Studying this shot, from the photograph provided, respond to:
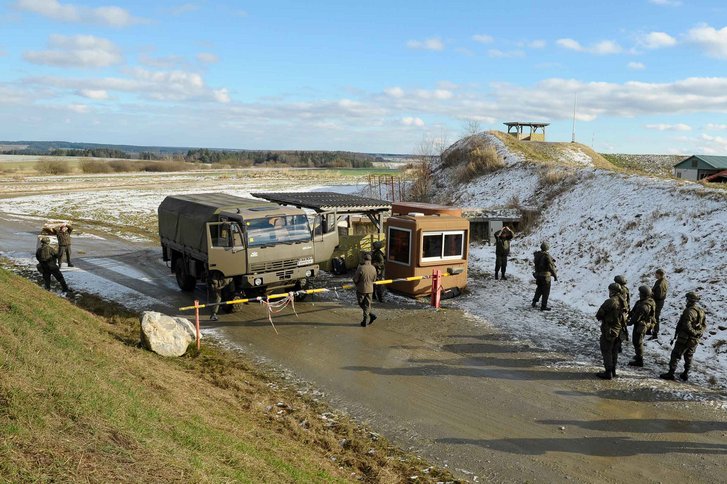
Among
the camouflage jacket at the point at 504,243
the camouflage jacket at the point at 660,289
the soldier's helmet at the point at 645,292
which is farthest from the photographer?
the camouflage jacket at the point at 504,243

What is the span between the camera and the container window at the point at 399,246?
1522 cm

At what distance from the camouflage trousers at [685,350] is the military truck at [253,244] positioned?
861cm

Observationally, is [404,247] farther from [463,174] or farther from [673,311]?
[463,174]

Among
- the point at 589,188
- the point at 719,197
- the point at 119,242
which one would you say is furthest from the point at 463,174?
the point at 119,242

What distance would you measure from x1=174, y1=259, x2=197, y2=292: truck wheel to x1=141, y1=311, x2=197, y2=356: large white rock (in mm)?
5256

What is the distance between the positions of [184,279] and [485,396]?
33.7 ft

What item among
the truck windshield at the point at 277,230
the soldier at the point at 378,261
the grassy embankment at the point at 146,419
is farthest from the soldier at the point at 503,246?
the grassy embankment at the point at 146,419

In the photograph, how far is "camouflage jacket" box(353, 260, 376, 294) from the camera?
12.7 metres

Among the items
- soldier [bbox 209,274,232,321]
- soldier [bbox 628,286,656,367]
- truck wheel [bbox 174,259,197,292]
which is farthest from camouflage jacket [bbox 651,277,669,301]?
truck wheel [bbox 174,259,197,292]

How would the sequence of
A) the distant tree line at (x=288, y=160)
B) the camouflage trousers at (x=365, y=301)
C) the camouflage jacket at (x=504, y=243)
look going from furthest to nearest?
the distant tree line at (x=288, y=160) → the camouflage jacket at (x=504, y=243) → the camouflage trousers at (x=365, y=301)

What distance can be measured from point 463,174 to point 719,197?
1935 cm

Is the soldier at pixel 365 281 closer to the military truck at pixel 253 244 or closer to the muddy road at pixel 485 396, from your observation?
the muddy road at pixel 485 396

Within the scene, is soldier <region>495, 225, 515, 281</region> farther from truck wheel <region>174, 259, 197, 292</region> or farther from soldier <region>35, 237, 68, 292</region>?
soldier <region>35, 237, 68, 292</region>

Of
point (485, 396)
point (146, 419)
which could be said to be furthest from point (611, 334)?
point (146, 419)
